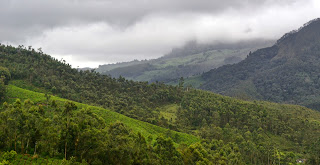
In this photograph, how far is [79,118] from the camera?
6575cm

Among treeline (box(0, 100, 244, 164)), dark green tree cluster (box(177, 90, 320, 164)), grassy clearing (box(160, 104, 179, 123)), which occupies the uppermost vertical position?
treeline (box(0, 100, 244, 164))

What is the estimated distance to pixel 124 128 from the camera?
76250 millimetres

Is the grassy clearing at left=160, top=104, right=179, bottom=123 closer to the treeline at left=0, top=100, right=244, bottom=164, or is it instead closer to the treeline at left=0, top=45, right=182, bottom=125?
the treeline at left=0, top=45, right=182, bottom=125

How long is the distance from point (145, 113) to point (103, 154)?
359ft

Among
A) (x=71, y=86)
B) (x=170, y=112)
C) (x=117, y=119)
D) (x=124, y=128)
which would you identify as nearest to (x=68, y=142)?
(x=124, y=128)

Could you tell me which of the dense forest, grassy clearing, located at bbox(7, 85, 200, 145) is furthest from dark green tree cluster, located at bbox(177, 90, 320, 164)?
grassy clearing, located at bbox(7, 85, 200, 145)

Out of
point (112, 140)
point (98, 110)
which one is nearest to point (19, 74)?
point (98, 110)

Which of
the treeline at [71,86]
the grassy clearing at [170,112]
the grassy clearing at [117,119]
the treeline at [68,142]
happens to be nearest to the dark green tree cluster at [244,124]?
the grassy clearing at [170,112]

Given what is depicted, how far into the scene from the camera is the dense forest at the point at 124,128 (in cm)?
5791

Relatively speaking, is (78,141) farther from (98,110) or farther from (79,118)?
(98,110)

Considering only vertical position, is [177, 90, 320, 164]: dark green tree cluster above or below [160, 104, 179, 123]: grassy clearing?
below

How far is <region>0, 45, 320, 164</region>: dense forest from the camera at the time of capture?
190 ft

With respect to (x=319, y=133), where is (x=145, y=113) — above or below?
above

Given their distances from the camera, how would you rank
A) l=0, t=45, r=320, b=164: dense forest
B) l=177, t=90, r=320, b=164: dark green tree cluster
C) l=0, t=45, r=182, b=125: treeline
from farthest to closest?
l=0, t=45, r=182, b=125: treeline
l=177, t=90, r=320, b=164: dark green tree cluster
l=0, t=45, r=320, b=164: dense forest
